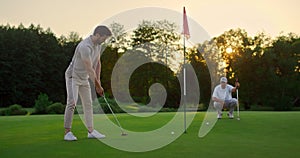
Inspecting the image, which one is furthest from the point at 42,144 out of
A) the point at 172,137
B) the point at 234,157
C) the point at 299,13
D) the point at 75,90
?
the point at 299,13

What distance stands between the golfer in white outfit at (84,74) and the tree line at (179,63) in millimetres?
21791

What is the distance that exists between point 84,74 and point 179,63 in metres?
24.0

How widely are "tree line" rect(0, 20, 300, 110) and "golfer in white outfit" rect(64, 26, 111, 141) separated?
21.8m

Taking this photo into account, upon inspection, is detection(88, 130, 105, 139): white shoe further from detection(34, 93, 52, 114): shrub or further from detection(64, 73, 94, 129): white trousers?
detection(34, 93, 52, 114): shrub

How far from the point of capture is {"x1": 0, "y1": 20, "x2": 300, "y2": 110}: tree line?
104 feet

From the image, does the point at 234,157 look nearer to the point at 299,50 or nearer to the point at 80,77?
the point at 80,77

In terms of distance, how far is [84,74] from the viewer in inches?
263

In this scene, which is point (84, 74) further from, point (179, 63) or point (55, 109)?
point (179, 63)

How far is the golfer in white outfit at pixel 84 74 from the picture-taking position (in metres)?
6.43

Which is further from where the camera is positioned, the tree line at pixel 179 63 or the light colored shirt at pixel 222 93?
the tree line at pixel 179 63

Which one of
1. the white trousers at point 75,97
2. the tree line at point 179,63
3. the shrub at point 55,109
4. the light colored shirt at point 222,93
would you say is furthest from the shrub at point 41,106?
the white trousers at point 75,97

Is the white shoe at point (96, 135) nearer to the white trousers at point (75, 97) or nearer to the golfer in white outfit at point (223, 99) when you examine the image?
the white trousers at point (75, 97)

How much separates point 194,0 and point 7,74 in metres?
32.2

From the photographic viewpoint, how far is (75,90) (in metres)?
6.59
